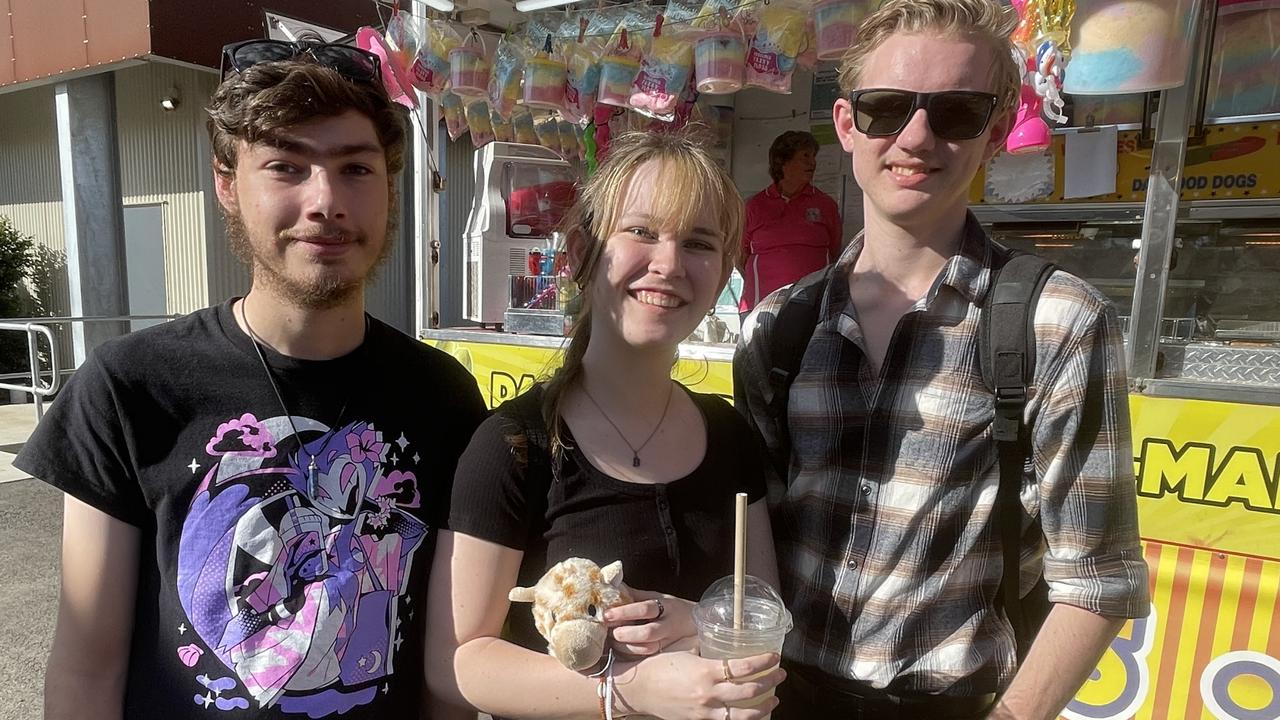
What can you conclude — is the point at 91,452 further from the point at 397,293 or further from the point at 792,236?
the point at 397,293

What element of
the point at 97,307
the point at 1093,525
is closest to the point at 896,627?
the point at 1093,525

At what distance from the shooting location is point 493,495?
1347mm

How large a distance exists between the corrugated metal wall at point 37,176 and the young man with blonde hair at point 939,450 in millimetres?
14097

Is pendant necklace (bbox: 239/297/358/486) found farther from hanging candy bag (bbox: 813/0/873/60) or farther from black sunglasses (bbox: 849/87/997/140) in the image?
hanging candy bag (bbox: 813/0/873/60)

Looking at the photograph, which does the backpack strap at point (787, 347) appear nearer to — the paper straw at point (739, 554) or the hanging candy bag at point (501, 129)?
the paper straw at point (739, 554)

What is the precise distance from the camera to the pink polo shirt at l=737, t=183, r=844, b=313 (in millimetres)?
4387

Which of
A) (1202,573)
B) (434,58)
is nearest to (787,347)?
(1202,573)

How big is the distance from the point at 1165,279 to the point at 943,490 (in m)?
1.67

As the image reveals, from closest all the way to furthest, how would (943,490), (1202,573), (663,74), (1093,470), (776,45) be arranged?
(1093,470)
(943,490)
(1202,573)
(776,45)
(663,74)

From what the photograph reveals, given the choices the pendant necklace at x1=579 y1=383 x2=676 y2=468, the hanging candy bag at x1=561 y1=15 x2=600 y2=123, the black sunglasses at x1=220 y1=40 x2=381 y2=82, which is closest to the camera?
the pendant necklace at x1=579 y1=383 x2=676 y2=468

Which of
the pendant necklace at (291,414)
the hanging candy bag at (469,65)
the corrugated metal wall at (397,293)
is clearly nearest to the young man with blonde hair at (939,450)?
the pendant necklace at (291,414)

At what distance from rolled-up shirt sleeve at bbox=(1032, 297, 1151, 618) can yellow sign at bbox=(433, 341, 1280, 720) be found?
53.1 inches

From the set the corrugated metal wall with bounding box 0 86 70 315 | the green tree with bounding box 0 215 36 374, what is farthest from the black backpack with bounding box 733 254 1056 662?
the corrugated metal wall with bounding box 0 86 70 315

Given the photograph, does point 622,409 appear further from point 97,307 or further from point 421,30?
point 97,307
